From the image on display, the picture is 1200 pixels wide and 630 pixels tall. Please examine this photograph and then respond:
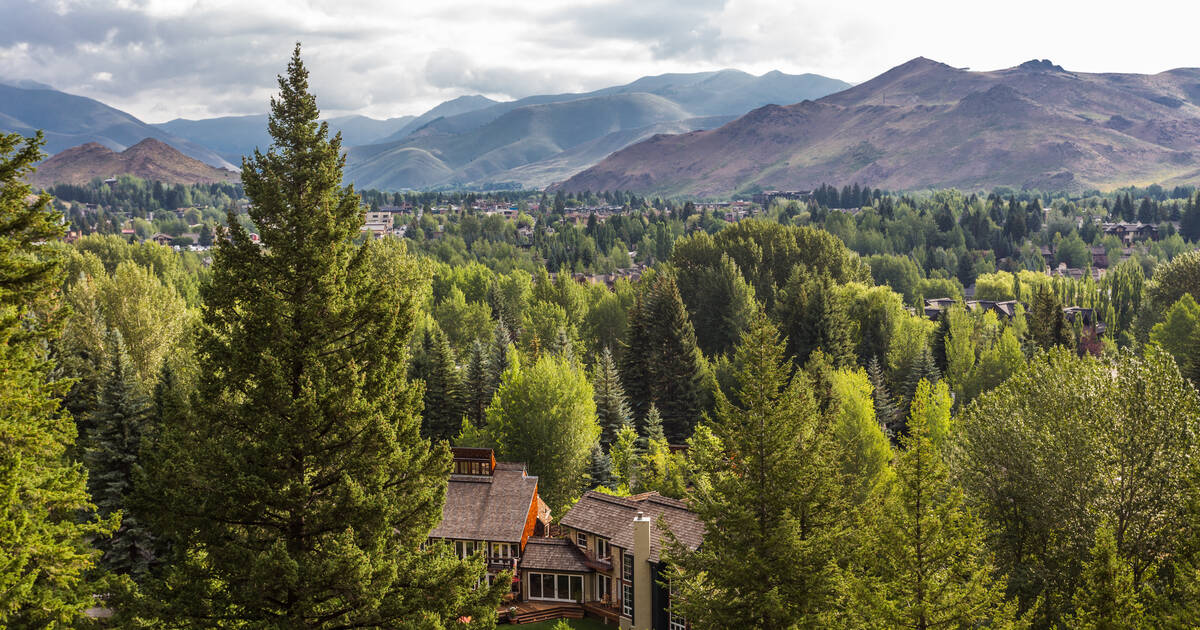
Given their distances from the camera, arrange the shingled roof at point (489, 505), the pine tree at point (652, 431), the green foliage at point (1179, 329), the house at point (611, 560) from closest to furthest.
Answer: the house at point (611, 560) < the shingled roof at point (489, 505) < the pine tree at point (652, 431) < the green foliage at point (1179, 329)

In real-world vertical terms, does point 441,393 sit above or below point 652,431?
above

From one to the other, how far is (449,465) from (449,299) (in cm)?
8093

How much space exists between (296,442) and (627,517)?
27623mm

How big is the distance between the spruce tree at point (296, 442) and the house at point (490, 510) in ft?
89.6

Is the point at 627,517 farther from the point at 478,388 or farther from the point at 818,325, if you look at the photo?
the point at 818,325

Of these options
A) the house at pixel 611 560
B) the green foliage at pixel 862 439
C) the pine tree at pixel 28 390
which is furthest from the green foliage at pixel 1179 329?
the pine tree at pixel 28 390

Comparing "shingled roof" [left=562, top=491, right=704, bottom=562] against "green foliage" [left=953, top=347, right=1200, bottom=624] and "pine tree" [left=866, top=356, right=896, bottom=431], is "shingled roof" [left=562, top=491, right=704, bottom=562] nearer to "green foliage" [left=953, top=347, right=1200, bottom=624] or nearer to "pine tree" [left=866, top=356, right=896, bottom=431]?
"green foliage" [left=953, top=347, right=1200, bottom=624]

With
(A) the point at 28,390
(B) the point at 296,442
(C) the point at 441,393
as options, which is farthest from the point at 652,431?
(A) the point at 28,390

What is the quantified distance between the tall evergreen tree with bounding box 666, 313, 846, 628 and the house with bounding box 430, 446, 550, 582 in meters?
21.6

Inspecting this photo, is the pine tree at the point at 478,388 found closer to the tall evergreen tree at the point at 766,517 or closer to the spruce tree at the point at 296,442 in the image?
the tall evergreen tree at the point at 766,517

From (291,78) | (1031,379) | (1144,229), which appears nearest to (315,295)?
(291,78)

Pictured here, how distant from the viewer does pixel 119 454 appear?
38.1 meters

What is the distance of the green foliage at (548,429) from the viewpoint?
2267 inches

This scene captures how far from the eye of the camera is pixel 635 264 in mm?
185875
